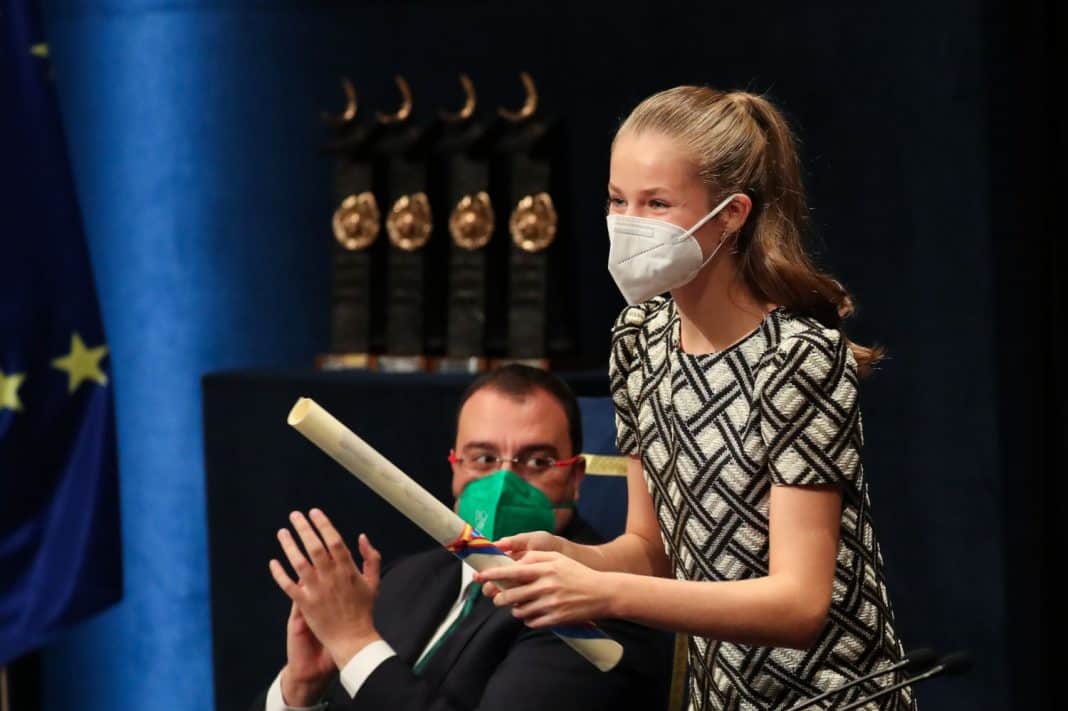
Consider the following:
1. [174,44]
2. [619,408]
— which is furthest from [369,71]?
[619,408]

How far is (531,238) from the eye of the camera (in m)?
3.36

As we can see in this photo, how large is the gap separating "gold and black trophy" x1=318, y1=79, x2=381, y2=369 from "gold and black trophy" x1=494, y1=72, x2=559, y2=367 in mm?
368

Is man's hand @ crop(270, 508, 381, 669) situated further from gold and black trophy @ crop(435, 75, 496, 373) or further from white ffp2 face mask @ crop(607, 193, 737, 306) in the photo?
gold and black trophy @ crop(435, 75, 496, 373)

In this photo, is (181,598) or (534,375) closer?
(534,375)

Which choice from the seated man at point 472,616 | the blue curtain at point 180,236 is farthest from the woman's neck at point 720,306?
the blue curtain at point 180,236

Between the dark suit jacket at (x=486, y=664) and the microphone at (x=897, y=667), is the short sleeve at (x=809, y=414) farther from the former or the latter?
the dark suit jacket at (x=486, y=664)

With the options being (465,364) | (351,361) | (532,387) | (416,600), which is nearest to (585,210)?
(465,364)

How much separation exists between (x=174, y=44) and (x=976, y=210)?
7.19 feet

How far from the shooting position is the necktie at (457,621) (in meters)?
2.33

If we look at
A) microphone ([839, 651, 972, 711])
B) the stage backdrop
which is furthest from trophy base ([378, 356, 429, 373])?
microphone ([839, 651, 972, 711])

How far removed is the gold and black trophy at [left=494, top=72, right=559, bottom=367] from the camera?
3355 mm

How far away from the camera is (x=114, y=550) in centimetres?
364

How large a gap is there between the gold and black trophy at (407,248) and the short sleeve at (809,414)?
2181mm

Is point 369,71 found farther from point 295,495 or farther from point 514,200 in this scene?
point 295,495
